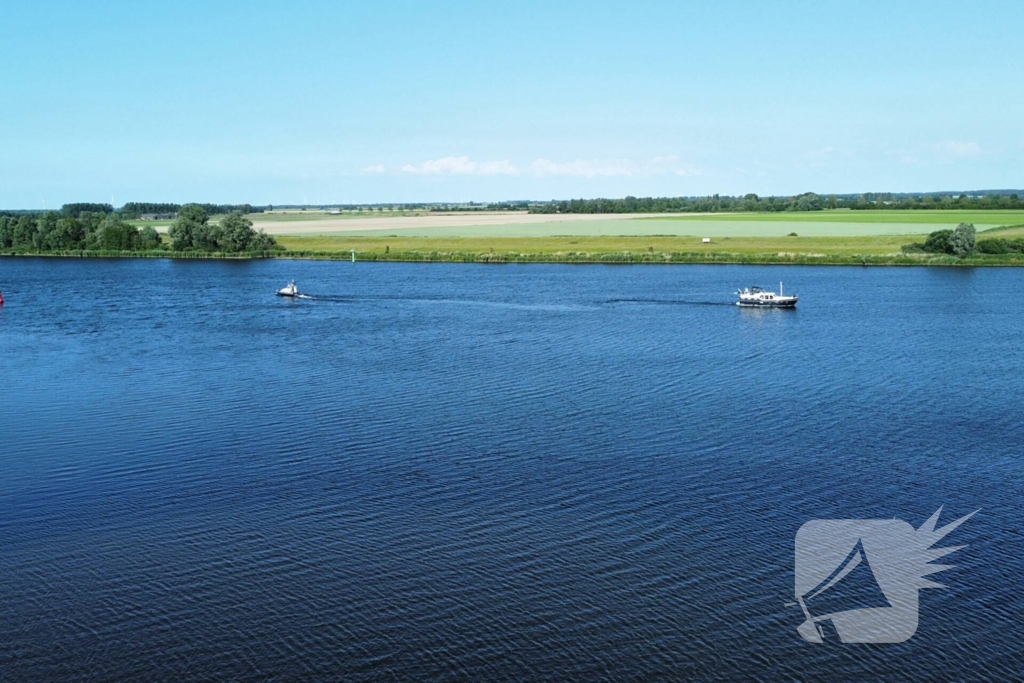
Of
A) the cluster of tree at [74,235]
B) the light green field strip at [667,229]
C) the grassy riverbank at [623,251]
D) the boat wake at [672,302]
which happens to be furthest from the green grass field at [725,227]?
the boat wake at [672,302]

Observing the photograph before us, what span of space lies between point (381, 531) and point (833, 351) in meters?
27.7

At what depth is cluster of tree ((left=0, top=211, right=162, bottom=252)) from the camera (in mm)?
105688


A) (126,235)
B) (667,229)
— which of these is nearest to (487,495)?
(126,235)

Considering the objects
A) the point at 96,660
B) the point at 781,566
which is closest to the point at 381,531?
the point at 96,660

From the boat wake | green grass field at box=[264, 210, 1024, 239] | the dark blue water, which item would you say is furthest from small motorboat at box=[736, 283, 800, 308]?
green grass field at box=[264, 210, 1024, 239]

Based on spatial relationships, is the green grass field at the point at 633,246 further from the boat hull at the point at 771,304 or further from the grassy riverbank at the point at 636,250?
the boat hull at the point at 771,304

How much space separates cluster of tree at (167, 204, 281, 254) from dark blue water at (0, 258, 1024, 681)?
54.2 meters

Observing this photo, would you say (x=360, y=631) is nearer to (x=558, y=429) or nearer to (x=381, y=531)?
(x=381, y=531)

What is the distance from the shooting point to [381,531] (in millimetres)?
20219

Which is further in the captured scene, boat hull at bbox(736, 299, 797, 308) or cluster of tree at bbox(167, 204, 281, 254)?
cluster of tree at bbox(167, 204, 281, 254)
